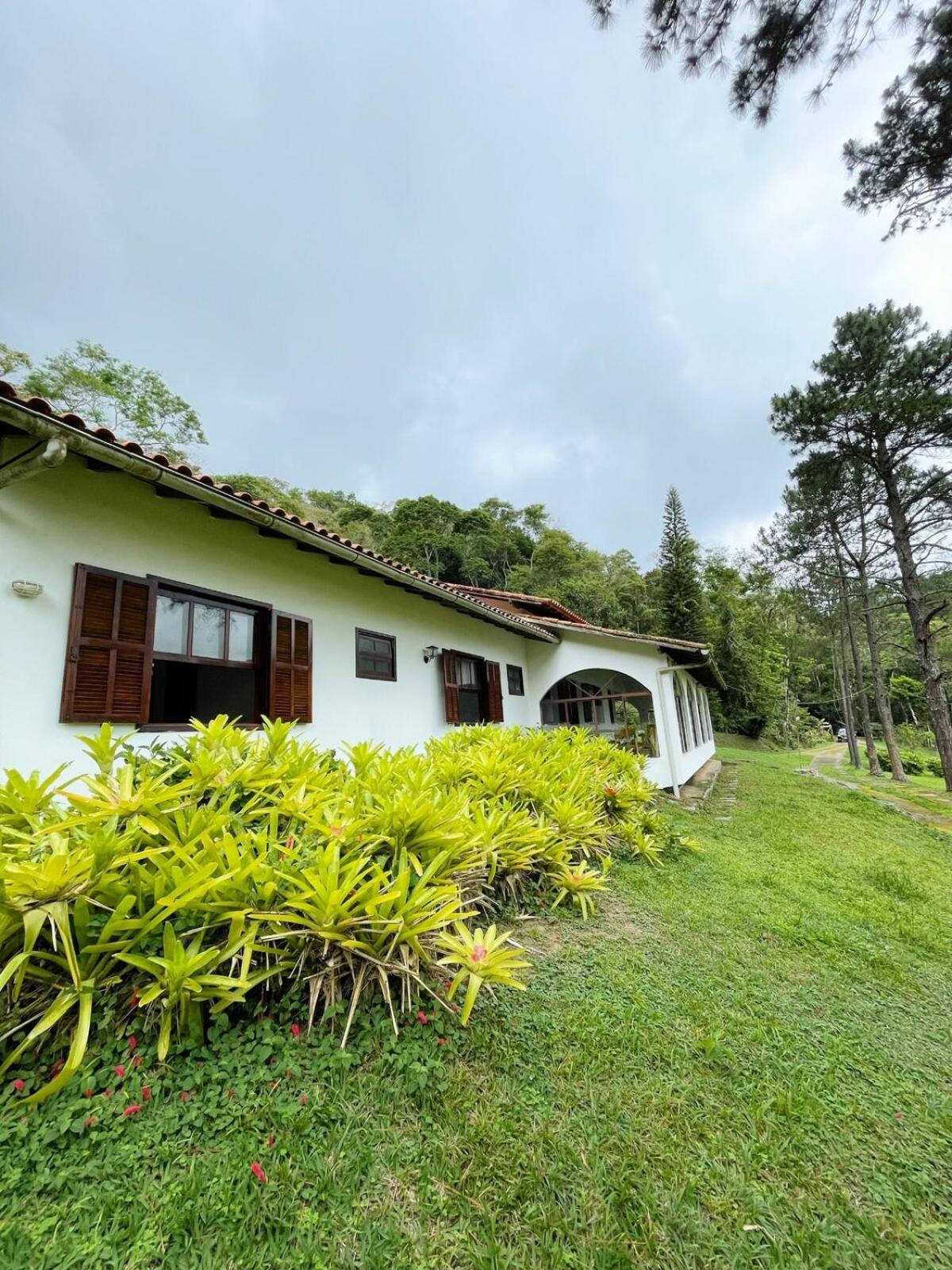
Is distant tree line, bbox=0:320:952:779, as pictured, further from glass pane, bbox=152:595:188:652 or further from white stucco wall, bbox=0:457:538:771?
glass pane, bbox=152:595:188:652

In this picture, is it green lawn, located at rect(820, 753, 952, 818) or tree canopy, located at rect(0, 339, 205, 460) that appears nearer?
green lawn, located at rect(820, 753, 952, 818)

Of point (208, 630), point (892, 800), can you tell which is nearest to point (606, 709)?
point (892, 800)

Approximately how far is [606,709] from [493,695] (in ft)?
20.4

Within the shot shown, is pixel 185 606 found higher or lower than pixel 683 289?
lower

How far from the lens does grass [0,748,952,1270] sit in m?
1.20

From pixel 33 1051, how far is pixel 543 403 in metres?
26.2

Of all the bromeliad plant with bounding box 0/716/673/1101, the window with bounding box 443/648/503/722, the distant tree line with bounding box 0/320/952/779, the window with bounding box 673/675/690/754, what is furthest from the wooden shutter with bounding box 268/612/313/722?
the distant tree line with bounding box 0/320/952/779

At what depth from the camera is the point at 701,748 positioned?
43.5 feet

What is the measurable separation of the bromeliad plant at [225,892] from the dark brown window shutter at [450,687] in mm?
4930

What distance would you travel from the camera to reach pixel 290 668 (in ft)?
16.5

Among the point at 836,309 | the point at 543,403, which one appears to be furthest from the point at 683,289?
the point at 543,403


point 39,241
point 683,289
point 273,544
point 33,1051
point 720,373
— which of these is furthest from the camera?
point 720,373

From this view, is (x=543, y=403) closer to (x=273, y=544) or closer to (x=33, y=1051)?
(x=273, y=544)

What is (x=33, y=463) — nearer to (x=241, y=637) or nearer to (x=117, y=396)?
(x=241, y=637)
